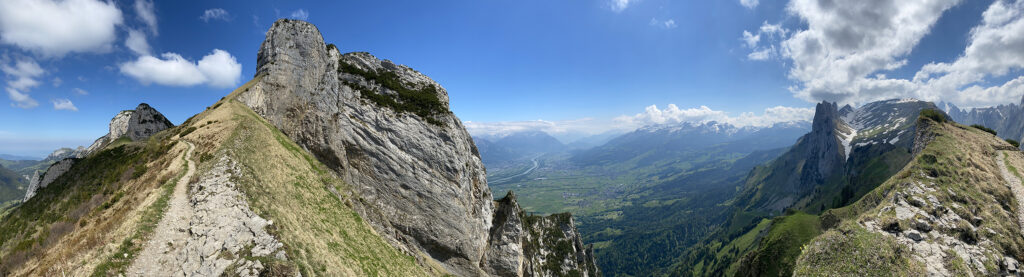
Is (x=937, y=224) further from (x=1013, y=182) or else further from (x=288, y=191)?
(x=288, y=191)

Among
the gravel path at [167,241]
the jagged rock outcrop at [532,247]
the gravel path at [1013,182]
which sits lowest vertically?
the jagged rock outcrop at [532,247]

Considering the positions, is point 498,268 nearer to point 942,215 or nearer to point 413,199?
point 413,199

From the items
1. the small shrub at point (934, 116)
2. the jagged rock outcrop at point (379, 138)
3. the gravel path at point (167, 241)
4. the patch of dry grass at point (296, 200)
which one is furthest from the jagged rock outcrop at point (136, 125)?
the small shrub at point (934, 116)

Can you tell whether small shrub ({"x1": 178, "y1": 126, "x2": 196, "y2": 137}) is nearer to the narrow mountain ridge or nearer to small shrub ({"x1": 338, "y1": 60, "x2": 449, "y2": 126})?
the narrow mountain ridge

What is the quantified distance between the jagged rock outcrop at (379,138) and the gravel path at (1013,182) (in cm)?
8535

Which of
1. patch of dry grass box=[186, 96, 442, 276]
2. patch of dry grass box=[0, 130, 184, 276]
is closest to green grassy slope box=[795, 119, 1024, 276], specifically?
patch of dry grass box=[186, 96, 442, 276]

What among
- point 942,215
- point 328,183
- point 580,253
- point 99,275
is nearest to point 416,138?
point 328,183

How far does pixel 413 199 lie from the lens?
131 ft

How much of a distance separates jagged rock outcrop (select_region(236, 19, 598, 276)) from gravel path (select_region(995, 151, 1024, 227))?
280 feet

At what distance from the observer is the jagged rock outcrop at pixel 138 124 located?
34.0m

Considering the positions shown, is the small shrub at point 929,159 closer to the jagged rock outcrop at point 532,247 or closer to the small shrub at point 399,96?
the jagged rock outcrop at point 532,247

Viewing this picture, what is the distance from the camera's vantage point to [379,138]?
1580 inches

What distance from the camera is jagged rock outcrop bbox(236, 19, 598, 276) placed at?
118 feet

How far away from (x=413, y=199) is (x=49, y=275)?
27769 millimetres
